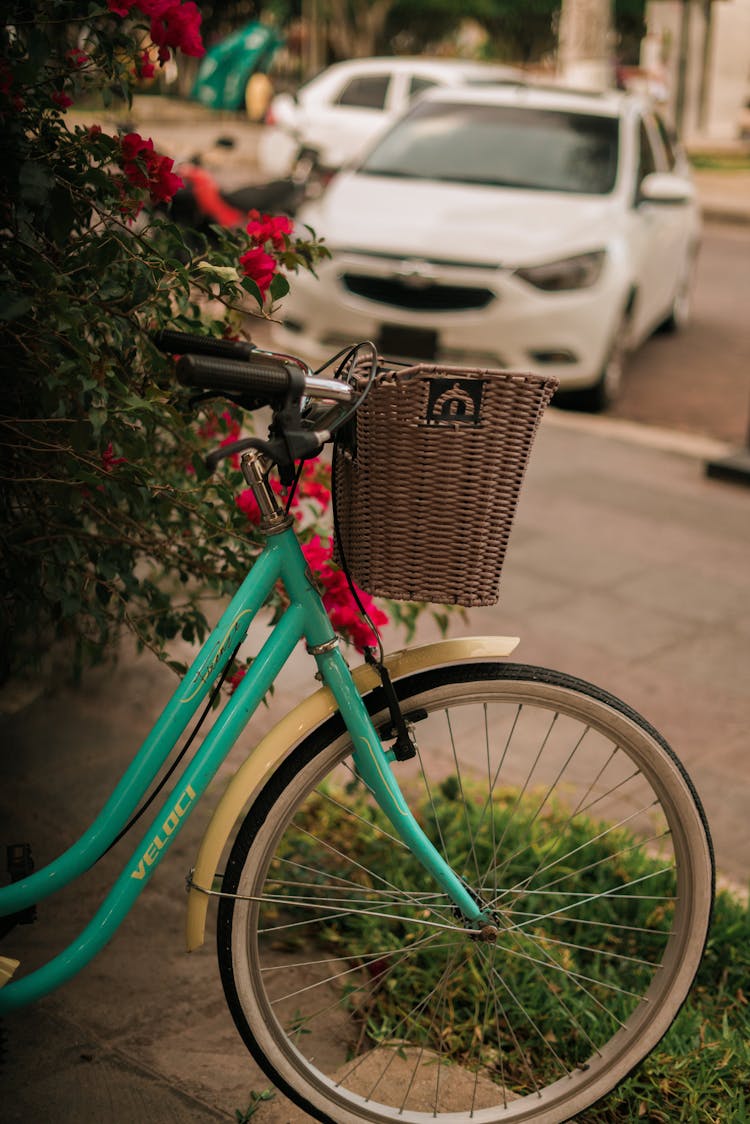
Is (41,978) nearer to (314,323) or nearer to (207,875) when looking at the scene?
(207,875)

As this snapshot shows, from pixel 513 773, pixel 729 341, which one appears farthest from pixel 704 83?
pixel 513 773

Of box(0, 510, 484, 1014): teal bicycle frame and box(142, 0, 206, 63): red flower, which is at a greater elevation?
box(142, 0, 206, 63): red flower

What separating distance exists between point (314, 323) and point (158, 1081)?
5689mm

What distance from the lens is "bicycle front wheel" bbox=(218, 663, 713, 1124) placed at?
222cm

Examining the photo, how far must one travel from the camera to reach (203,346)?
205 cm

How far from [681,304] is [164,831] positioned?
28.6 feet

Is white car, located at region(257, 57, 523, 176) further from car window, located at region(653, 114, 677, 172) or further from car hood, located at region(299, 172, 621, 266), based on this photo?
car hood, located at region(299, 172, 621, 266)

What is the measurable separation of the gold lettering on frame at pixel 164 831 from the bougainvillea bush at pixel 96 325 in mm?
554

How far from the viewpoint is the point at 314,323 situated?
7.70 m

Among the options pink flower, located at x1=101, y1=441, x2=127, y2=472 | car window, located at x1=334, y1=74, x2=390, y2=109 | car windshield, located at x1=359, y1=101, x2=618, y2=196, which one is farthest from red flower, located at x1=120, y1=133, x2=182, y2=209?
car window, located at x1=334, y1=74, x2=390, y2=109

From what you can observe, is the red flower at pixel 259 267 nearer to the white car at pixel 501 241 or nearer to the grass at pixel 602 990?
the grass at pixel 602 990

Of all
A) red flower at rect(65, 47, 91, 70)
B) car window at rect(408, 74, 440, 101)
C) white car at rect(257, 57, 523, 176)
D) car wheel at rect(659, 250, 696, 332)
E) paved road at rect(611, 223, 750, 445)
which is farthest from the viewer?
car window at rect(408, 74, 440, 101)

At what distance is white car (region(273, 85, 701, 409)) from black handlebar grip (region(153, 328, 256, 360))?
5025 mm

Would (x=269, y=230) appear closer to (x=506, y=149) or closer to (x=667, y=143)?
(x=506, y=149)
